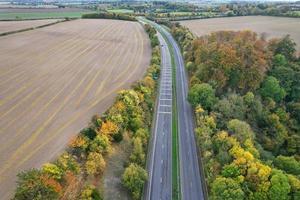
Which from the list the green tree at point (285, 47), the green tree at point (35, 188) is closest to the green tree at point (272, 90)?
the green tree at point (285, 47)

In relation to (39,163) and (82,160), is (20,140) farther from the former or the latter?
(82,160)

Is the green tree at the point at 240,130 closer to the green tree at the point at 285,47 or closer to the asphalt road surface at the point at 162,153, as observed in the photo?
the asphalt road surface at the point at 162,153

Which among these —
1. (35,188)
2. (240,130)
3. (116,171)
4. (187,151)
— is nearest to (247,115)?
(240,130)

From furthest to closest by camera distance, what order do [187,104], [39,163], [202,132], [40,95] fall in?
[187,104], [40,95], [202,132], [39,163]

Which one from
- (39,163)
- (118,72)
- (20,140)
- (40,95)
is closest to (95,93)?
(40,95)

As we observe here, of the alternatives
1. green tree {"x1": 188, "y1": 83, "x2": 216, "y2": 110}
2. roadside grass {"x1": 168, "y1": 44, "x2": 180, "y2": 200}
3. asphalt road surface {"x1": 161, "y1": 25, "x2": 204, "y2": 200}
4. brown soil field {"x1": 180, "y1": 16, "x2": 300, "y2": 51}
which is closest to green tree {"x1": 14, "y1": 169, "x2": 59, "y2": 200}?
roadside grass {"x1": 168, "y1": 44, "x2": 180, "y2": 200}

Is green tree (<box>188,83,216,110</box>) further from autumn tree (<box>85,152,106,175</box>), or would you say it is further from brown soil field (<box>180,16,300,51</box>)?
brown soil field (<box>180,16,300,51</box>)

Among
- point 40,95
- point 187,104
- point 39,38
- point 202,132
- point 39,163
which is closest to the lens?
point 39,163

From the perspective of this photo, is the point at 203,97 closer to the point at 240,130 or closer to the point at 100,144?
the point at 240,130
